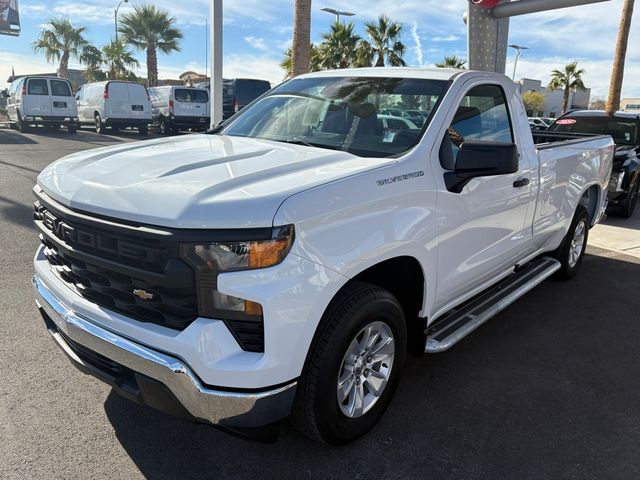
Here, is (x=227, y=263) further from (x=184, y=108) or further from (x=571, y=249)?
(x=184, y=108)

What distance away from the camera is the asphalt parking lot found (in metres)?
2.60

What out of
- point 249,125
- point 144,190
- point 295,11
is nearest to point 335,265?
point 144,190

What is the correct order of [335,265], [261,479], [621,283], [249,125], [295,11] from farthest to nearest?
[295,11] → [621,283] → [249,125] → [261,479] → [335,265]

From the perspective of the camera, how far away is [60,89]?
20.5m

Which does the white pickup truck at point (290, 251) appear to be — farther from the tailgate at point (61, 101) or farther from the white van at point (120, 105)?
the tailgate at point (61, 101)

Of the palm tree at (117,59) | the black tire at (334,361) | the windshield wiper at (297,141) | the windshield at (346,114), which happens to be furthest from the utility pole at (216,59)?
the palm tree at (117,59)

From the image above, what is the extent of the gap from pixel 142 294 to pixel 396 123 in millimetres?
1826

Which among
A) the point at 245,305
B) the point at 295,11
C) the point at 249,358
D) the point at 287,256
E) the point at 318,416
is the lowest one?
the point at 318,416

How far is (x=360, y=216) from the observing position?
244 centimetres

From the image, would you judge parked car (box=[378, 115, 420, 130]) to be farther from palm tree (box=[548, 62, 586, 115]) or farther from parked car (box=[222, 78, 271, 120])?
palm tree (box=[548, 62, 586, 115])

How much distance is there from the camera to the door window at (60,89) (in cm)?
2036

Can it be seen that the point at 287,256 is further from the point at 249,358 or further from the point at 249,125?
the point at 249,125

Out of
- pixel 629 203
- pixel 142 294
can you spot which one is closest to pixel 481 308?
pixel 142 294

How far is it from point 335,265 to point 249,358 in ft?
1.76
